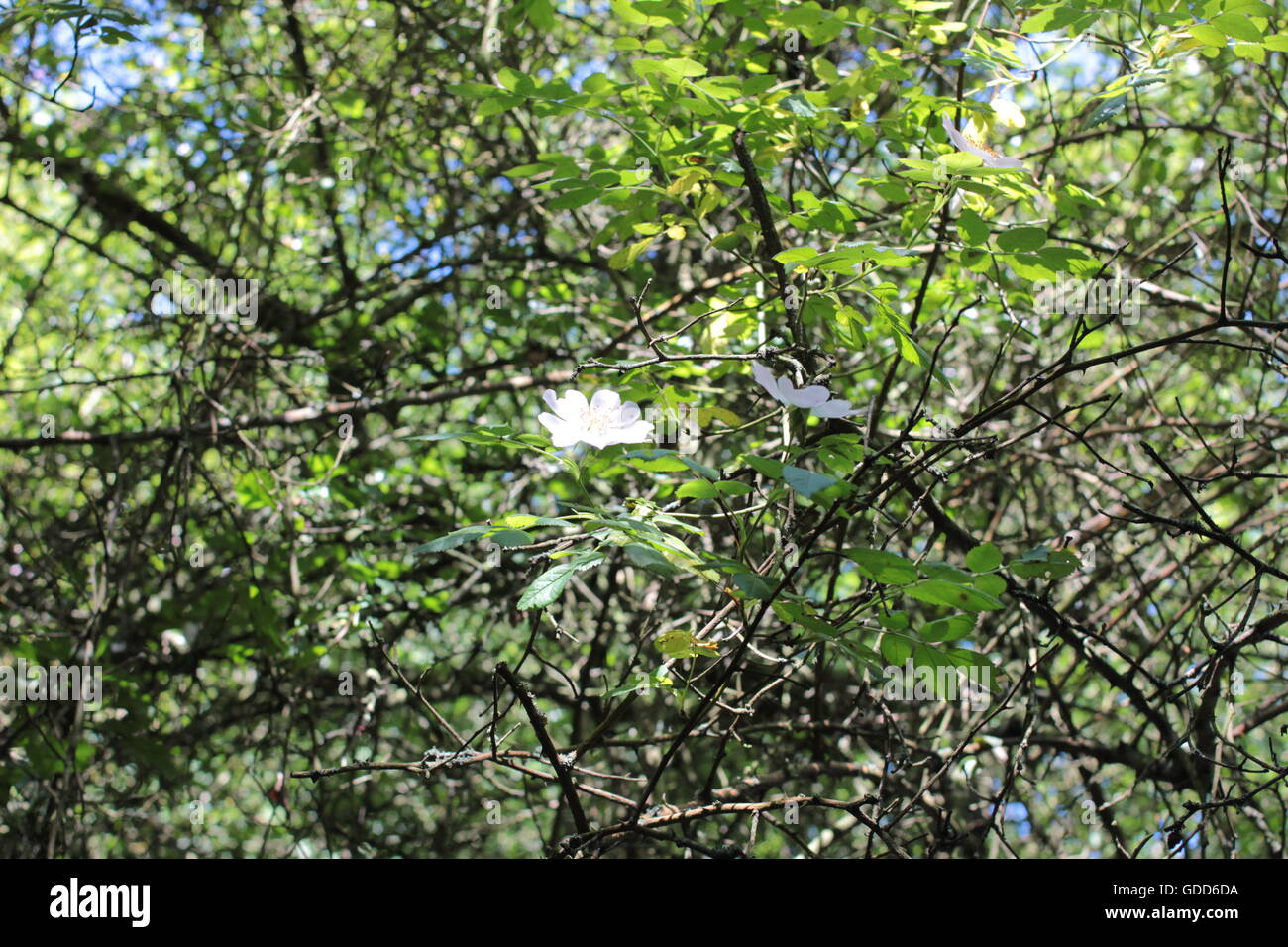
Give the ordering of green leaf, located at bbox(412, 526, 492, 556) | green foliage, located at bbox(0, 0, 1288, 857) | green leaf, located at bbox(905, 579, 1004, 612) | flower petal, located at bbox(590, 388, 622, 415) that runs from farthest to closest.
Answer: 1. green foliage, located at bbox(0, 0, 1288, 857)
2. flower petal, located at bbox(590, 388, 622, 415)
3. green leaf, located at bbox(905, 579, 1004, 612)
4. green leaf, located at bbox(412, 526, 492, 556)

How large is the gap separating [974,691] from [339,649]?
7.71ft

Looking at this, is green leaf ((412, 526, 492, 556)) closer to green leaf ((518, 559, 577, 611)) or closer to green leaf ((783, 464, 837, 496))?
green leaf ((518, 559, 577, 611))

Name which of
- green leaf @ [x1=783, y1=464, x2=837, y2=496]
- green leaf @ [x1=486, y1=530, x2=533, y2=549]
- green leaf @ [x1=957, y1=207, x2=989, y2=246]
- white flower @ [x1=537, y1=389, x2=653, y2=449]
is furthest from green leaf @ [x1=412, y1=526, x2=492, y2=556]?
green leaf @ [x1=957, y1=207, x2=989, y2=246]

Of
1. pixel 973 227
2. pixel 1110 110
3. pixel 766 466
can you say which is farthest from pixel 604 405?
pixel 1110 110

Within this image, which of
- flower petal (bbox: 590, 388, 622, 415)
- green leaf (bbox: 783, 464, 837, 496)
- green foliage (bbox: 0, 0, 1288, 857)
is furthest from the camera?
green foliage (bbox: 0, 0, 1288, 857)

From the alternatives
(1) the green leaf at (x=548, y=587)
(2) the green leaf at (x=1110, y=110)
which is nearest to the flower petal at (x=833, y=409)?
(1) the green leaf at (x=548, y=587)

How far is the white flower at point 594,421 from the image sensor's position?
1.37 metres

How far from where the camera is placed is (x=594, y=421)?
56.4 inches

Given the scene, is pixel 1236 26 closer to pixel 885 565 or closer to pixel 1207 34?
pixel 1207 34

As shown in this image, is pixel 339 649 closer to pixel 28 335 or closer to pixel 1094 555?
pixel 28 335

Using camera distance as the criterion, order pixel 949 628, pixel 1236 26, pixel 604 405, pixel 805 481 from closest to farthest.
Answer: pixel 805 481 < pixel 949 628 < pixel 604 405 < pixel 1236 26

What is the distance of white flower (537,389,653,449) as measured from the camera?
1.37 metres

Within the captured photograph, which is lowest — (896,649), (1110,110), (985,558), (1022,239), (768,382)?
(896,649)
